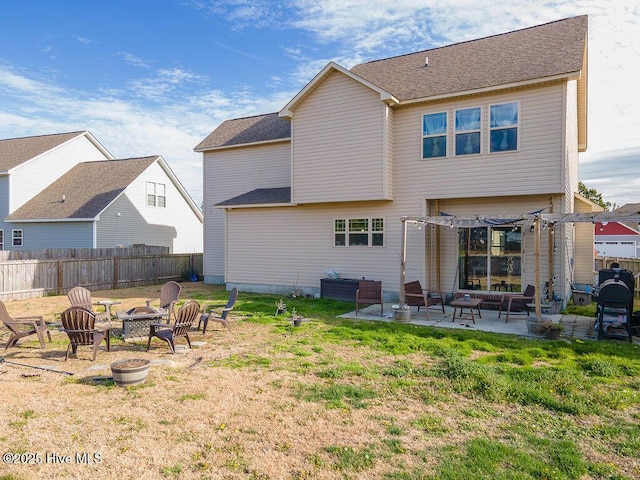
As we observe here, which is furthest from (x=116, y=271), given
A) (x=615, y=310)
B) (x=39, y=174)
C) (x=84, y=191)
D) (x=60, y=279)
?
(x=615, y=310)

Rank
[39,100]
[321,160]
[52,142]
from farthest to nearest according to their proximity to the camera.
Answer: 1. [52,142]
2. [39,100]
3. [321,160]

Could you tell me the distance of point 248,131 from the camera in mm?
19203

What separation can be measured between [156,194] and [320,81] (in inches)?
645

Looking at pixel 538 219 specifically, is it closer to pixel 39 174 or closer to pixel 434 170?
pixel 434 170

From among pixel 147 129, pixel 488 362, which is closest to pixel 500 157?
pixel 488 362

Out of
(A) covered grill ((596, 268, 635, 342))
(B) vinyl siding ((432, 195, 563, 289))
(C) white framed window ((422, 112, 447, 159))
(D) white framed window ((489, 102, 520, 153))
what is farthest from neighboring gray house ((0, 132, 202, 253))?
(A) covered grill ((596, 268, 635, 342))

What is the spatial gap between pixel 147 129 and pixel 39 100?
5.63 metres

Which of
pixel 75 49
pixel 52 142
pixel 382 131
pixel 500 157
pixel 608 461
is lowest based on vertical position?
pixel 608 461

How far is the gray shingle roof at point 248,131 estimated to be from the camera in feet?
59.4

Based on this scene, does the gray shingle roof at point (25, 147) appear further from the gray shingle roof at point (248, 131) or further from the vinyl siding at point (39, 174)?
the gray shingle roof at point (248, 131)

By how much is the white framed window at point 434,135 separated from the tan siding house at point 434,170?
0.03m

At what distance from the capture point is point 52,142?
2700 centimetres

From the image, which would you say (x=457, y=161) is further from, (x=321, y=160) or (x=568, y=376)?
(x=568, y=376)

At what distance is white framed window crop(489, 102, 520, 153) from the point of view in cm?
1202
